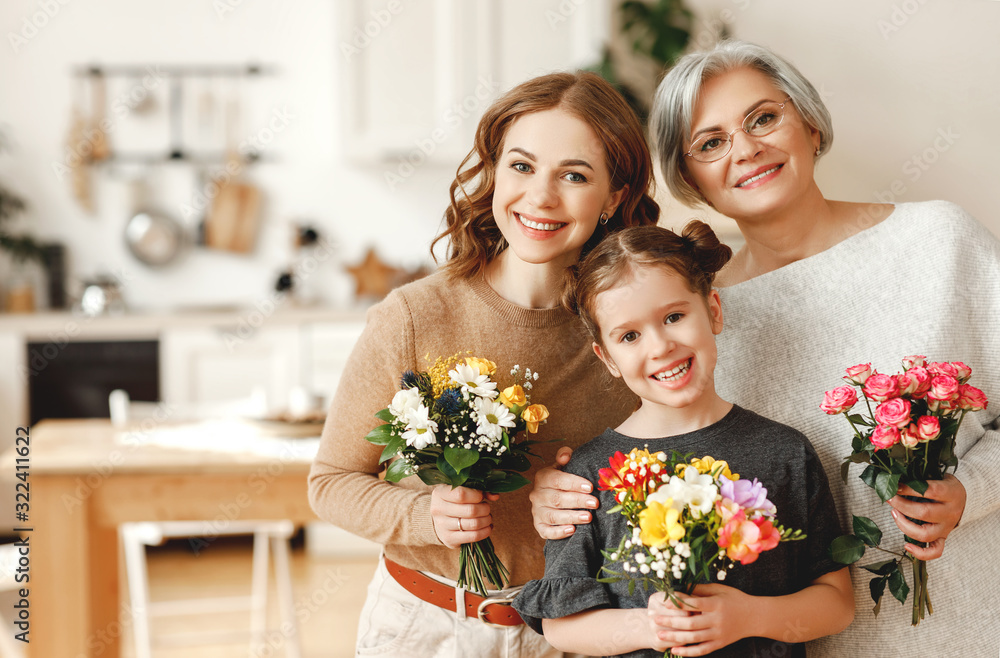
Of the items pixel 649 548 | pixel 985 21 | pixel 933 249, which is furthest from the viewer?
pixel 985 21

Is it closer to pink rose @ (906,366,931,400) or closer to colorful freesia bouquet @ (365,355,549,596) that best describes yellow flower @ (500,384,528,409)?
colorful freesia bouquet @ (365,355,549,596)

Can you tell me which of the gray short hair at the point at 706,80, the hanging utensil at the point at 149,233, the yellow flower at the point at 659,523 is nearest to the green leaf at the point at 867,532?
the yellow flower at the point at 659,523

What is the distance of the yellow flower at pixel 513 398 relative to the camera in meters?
1.20

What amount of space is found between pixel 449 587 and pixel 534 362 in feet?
1.37

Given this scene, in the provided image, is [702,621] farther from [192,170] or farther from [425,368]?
[192,170]

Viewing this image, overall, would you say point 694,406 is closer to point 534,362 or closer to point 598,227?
point 534,362

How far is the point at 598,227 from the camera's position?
147cm

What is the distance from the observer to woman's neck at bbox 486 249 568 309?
4.66 ft

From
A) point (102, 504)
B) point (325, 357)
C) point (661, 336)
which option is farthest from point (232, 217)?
point (661, 336)

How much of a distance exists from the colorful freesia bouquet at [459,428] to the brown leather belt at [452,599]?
25cm

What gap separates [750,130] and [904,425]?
60 cm

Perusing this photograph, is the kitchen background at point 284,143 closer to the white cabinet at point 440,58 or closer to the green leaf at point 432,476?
the white cabinet at point 440,58

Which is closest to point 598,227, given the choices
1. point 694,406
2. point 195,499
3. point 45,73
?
point 694,406

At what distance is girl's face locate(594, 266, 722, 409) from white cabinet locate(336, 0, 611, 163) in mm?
2884
